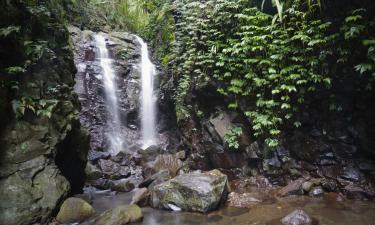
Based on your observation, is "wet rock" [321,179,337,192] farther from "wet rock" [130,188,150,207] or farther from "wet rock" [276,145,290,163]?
"wet rock" [130,188,150,207]

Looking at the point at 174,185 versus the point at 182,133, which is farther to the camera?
the point at 182,133

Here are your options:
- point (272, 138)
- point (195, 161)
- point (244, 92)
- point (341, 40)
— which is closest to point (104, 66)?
point (195, 161)

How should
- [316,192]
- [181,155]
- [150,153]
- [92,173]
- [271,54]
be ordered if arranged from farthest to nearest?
[150,153] → [181,155] → [92,173] → [271,54] → [316,192]

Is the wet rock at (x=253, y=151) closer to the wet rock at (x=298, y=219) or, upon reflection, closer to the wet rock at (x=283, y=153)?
the wet rock at (x=283, y=153)

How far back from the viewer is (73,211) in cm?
657

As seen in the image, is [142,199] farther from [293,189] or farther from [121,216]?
[293,189]

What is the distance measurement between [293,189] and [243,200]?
1.22 m

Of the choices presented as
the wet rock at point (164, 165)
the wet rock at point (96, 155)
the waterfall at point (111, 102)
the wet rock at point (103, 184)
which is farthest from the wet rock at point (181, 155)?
the waterfall at point (111, 102)

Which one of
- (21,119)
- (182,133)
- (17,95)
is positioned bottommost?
(182,133)

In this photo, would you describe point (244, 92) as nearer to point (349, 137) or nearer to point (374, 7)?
point (349, 137)

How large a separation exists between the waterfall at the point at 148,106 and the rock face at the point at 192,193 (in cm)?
617

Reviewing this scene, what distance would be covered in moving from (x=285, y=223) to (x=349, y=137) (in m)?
2.88

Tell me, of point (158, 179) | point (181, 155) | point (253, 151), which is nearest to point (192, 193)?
point (158, 179)

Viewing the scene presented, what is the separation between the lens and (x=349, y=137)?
23.1 ft
